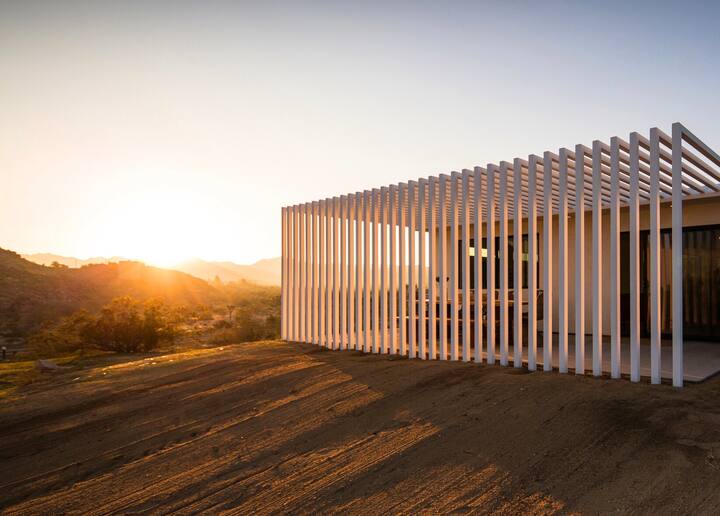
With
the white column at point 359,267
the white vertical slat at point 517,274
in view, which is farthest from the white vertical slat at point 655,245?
the white column at point 359,267

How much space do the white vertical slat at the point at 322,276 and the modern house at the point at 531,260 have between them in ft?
0.07

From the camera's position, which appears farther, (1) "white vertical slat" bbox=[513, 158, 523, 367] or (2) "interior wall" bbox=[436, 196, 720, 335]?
(2) "interior wall" bbox=[436, 196, 720, 335]

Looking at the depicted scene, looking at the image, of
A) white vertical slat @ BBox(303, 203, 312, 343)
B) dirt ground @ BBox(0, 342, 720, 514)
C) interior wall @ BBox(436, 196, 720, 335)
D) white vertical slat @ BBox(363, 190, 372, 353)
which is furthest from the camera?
white vertical slat @ BBox(303, 203, 312, 343)

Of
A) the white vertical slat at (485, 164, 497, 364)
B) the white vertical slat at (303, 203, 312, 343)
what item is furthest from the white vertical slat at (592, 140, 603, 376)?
the white vertical slat at (303, 203, 312, 343)

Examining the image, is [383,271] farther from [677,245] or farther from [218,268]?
[218,268]

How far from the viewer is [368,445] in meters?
3.41

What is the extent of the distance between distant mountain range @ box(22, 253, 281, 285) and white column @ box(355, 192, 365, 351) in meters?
95.8

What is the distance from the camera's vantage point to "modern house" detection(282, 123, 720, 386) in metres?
4.82

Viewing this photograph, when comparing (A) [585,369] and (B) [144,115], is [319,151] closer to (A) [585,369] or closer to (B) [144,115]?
(B) [144,115]

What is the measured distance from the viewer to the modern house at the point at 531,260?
190 inches

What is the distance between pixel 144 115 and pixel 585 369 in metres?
10.3

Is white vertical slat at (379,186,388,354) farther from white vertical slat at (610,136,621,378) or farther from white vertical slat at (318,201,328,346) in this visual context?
white vertical slat at (610,136,621,378)

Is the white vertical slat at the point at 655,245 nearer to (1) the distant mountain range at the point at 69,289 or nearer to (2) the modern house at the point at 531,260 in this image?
(2) the modern house at the point at 531,260

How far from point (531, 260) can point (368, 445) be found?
3257mm
